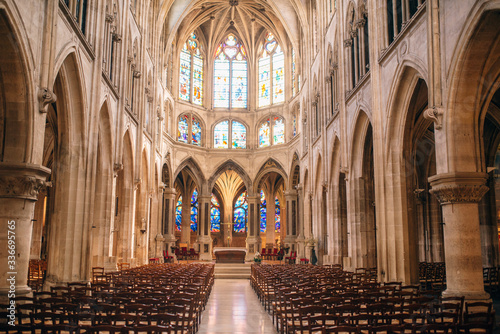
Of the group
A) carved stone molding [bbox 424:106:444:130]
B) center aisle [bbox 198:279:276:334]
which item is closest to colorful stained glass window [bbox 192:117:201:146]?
center aisle [bbox 198:279:276:334]

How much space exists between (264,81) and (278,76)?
173cm

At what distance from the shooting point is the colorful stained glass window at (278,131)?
4378 cm

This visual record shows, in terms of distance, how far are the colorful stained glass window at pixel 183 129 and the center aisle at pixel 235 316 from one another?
82.7 feet

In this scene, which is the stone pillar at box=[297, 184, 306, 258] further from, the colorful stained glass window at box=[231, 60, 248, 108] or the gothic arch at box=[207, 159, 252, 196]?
the colorful stained glass window at box=[231, 60, 248, 108]

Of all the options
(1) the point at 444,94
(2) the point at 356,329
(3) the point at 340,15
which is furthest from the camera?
(3) the point at 340,15

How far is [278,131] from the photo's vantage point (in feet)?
145

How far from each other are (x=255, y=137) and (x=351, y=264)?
24.7m

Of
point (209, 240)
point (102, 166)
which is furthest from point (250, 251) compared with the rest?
point (102, 166)

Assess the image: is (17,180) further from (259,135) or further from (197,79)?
(197,79)

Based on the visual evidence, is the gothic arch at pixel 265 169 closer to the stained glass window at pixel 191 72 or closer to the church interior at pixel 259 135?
the church interior at pixel 259 135

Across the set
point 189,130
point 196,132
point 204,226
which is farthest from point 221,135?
point 204,226

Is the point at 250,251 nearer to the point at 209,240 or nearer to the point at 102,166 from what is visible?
the point at 209,240

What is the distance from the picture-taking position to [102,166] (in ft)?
71.6

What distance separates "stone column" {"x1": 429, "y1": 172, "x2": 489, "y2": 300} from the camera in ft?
37.6
